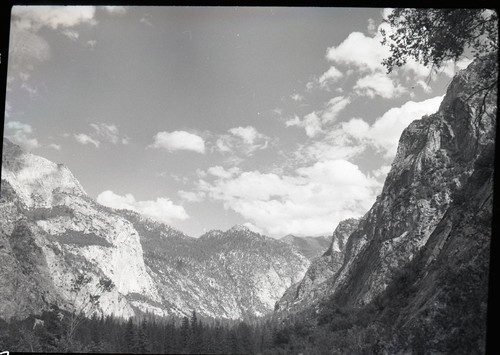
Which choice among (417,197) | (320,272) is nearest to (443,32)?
(417,197)

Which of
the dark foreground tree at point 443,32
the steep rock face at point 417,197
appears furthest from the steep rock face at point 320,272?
the dark foreground tree at point 443,32

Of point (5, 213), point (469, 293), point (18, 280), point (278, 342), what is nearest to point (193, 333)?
point (278, 342)

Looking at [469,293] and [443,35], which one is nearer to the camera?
[469,293]

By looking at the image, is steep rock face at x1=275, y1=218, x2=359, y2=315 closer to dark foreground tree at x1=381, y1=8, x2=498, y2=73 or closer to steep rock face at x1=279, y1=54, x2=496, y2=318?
steep rock face at x1=279, y1=54, x2=496, y2=318

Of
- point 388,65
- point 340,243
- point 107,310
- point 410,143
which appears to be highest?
point 410,143

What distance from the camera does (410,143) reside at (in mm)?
94312

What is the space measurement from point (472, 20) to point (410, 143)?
95227 millimetres

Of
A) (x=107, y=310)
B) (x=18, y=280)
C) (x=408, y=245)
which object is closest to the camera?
(x=408, y=245)

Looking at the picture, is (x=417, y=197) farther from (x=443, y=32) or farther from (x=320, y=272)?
(x=320, y=272)

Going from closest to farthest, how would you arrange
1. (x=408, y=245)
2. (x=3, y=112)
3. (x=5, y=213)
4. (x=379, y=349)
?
(x=3, y=112) → (x=379, y=349) → (x=408, y=245) → (x=5, y=213)

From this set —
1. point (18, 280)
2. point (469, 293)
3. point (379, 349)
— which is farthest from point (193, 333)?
point (18, 280)

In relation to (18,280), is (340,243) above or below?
above

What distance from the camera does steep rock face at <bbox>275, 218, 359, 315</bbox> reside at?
156738mm

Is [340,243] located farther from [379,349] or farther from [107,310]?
[379,349]
